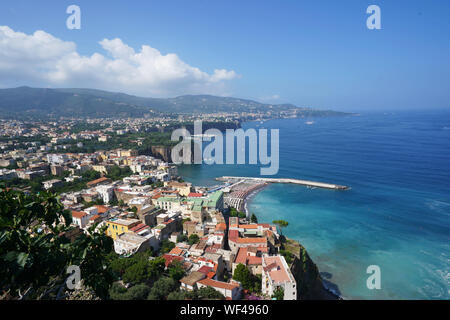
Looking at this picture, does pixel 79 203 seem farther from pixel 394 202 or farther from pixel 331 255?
pixel 394 202

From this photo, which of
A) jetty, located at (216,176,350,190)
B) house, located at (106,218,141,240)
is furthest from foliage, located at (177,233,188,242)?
jetty, located at (216,176,350,190)

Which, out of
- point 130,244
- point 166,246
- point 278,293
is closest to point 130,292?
point 130,244

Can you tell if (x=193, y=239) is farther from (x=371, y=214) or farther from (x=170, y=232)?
(x=371, y=214)

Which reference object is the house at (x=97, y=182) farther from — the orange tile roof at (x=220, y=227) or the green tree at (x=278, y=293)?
the green tree at (x=278, y=293)

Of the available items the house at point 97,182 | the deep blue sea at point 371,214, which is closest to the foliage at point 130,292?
the deep blue sea at point 371,214

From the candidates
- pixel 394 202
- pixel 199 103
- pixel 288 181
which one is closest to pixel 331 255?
pixel 394 202

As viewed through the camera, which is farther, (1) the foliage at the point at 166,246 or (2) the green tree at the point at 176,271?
(1) the foliage at the point at 166,246
